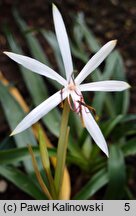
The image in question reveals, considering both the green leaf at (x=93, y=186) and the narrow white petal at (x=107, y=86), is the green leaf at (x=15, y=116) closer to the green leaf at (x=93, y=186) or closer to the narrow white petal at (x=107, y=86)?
the green leaf at (x=93, y=186)

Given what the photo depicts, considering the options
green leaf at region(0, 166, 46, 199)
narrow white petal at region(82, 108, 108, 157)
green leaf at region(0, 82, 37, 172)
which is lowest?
narrow white petal at region(82, 108, 108, 157)

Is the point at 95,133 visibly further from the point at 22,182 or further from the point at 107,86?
the point at 22,182

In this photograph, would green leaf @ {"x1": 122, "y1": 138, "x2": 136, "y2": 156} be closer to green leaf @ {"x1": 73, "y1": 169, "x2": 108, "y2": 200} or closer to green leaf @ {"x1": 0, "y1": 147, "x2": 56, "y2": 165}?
green leaf @ {"x1": 73, "y1": 169, "x2": 108, "y2": 200}

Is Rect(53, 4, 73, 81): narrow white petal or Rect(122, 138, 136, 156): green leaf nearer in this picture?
Rect(53, 4, 73, 81): narrow white petal

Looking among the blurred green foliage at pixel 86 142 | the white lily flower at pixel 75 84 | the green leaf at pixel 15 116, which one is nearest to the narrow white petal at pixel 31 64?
the white lily flower at pixel 75 84

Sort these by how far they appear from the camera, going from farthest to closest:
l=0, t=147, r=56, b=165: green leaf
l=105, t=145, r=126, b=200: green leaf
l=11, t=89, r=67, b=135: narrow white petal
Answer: l=105, t=145, r=126, b=200: green leaf → l=0, t=147, r=56, b=165: green leaf → l=11, t=89, r=67, b=135: narrow white petal

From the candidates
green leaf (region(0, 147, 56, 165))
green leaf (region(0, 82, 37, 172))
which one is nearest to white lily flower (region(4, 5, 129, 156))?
green leaf (region(0, 147, 56, 165))

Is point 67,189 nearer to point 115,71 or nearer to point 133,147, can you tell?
point 133,147
